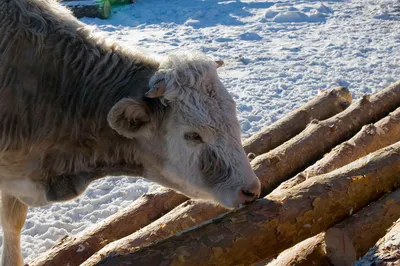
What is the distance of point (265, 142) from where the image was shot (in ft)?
20.3

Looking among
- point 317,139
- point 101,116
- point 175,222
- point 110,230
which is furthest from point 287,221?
point 317,139

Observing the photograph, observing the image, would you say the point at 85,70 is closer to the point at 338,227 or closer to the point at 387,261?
the point at 338,227

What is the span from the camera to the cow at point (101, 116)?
3.82 m

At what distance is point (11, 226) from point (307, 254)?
2.57 metres

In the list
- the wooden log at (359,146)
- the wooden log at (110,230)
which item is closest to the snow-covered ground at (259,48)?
the wooden log at (110,230)

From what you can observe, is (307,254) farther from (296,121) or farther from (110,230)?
(296,121)

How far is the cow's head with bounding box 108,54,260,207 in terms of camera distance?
3783mm

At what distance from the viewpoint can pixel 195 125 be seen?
3801 millimetres

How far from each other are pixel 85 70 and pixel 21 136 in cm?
62

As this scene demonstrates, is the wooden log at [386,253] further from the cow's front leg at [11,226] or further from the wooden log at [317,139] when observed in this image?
the cow's front leg at [11,226]

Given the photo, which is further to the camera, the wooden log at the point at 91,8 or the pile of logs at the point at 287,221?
the wooden log at the point at 91,8

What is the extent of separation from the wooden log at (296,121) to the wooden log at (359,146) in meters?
0.74

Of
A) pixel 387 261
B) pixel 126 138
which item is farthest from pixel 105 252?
pixel 387 261

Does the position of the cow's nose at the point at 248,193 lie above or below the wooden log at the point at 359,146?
above
